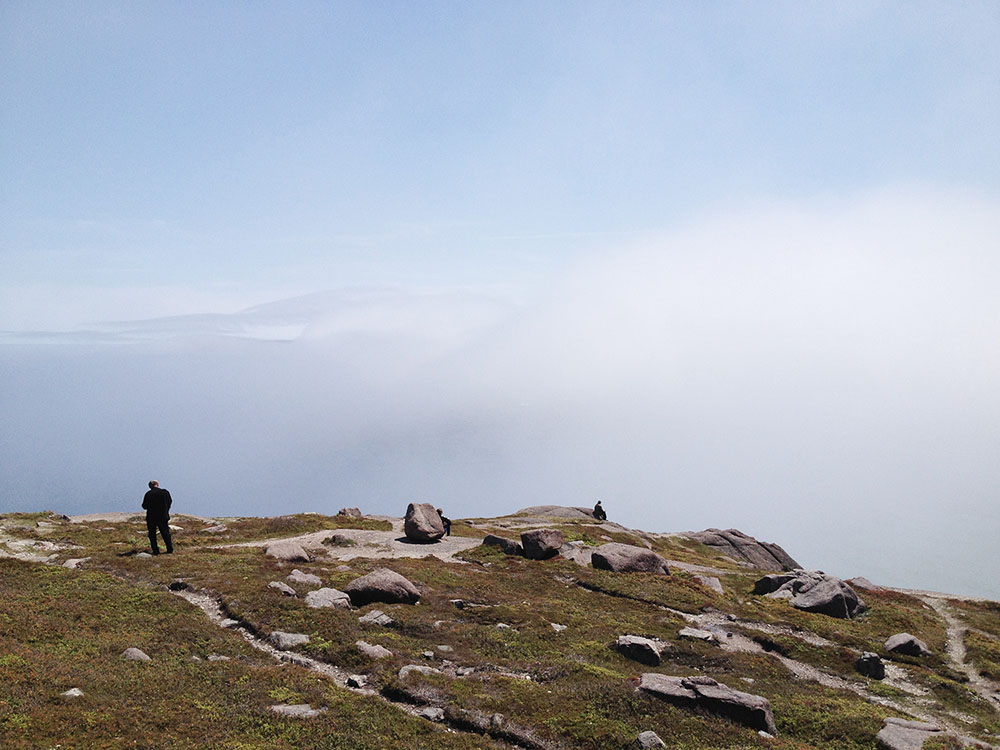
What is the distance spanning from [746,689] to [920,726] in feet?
19.8

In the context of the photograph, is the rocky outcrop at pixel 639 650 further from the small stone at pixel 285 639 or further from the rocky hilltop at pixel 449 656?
the small stone at pixel 285 639

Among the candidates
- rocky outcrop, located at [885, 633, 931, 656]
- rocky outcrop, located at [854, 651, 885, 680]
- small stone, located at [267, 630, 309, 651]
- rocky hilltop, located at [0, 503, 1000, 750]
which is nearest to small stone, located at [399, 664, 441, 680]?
rocky hilltop, located at [0, 503, 1000, 750]

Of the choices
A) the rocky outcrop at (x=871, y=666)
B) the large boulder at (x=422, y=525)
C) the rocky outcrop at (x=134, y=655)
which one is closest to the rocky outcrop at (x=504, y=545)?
the large boulder at (x=422, y=525)

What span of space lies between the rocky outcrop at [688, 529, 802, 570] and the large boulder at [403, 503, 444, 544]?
218 ft

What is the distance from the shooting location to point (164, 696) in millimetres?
18859

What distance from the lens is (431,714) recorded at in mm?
20188

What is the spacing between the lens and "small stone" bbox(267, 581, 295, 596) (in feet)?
106

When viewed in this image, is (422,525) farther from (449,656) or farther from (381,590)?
(449,656)

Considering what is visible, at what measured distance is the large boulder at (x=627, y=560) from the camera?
48562 mm

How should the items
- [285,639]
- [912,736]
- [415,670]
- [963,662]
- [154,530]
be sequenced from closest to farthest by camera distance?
[912,736] < [415,670] < [285,639] < [963,662] < [154,530]

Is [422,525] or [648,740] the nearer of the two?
[648,740]

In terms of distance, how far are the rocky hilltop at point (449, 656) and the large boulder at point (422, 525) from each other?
755 centimetres

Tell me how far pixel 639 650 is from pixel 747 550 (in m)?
94.0

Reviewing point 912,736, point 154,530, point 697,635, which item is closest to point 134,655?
point 154,530
